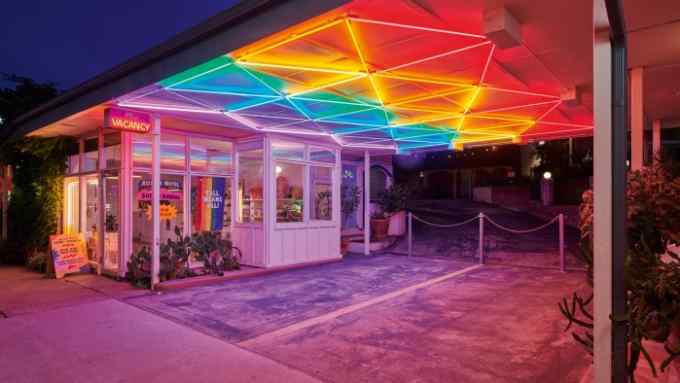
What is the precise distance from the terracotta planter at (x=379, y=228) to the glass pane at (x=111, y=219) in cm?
747

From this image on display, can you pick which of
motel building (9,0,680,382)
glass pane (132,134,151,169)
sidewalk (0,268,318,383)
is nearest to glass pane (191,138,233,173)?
motel building (9,0,680,382)

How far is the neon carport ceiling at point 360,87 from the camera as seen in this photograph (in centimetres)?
439

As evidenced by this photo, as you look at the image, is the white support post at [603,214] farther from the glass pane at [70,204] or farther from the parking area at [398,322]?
the glass pane at [70,204]

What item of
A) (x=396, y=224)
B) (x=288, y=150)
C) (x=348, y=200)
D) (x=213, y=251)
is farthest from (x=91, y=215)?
(x=396, y=224)

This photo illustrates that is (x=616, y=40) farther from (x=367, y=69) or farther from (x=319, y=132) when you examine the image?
(x=319, y=132)

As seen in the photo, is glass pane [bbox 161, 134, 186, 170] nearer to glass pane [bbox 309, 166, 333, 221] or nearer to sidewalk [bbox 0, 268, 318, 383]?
glass pane [bbox 309, 166, 333, 221]

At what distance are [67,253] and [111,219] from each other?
1125 millimetres

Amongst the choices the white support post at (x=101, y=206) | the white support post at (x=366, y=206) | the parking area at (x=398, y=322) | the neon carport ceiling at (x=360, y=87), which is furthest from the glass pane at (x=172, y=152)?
the white support post at (x=366, y=206)

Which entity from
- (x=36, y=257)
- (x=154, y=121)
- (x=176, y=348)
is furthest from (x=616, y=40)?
(x=36, y=257)

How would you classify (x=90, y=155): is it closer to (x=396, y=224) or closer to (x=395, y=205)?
(x=395, y=205)

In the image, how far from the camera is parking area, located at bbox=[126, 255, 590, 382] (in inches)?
158

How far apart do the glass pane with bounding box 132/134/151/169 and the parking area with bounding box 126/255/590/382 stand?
2810 mm

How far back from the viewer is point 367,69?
17.6 ft

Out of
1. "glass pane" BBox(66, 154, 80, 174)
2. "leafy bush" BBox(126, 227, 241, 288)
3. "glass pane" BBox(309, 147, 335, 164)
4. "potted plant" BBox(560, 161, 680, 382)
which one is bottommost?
"leafy bush" BBox(126, 227, 241, 288)
